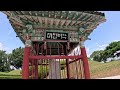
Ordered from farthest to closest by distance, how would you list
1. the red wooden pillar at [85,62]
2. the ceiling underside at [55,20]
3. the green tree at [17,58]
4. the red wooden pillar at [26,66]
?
the green tree at [17,58]
the red wooden pillar at [85,62]
the ceiling underside at [55,20]
the red wooden pillar at [26,66]

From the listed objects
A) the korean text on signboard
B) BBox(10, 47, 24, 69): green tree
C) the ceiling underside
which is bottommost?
the korean text on signboard

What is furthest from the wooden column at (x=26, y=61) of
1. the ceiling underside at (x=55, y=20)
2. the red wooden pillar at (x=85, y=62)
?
the red wooden pillar at (x=85, y=62)

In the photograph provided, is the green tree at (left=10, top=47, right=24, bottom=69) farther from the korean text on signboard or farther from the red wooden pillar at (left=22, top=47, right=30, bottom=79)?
the red wooden pillar at (left=22, top=47, right=30, bottom=79)

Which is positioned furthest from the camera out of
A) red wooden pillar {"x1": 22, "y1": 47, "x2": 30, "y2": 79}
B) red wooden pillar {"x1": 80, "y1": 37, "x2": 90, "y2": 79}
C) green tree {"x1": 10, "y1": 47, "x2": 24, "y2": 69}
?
green tree {"x1": 10, "y1": 47, "x2": 24, "y2": 69}

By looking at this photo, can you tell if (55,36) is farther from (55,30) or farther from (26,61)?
(26,61)

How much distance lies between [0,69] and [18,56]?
528cm

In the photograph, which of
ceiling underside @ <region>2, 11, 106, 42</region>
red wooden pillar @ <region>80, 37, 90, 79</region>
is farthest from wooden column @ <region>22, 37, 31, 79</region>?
red wooden pillar @ <region>80, 37, 90, 79</region>

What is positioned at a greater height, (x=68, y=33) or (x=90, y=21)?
(x=90, y=21)

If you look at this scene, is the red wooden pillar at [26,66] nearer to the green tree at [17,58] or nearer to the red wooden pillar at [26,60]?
the red wooden pillar at [26,60]

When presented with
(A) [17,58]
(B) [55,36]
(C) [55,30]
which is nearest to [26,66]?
(B) [55,36]
